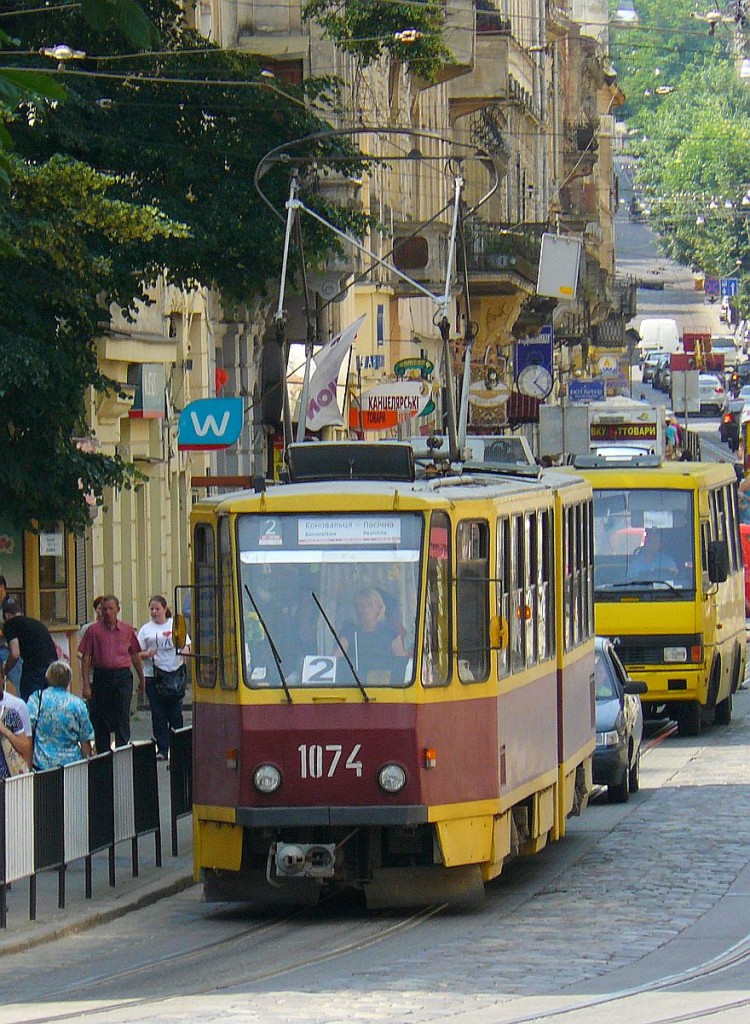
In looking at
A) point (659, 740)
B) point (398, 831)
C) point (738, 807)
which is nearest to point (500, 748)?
point (398, 831)

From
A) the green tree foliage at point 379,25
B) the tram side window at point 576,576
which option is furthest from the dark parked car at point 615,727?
the green tree foliage at point 379,25

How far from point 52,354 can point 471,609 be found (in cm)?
736

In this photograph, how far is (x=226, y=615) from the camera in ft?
45.3

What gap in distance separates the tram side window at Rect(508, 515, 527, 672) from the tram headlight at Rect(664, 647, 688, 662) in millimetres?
10437

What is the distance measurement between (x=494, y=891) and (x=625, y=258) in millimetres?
152695

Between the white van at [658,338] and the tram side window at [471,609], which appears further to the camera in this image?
the white van at [658,338]

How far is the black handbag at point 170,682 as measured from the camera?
22.8m

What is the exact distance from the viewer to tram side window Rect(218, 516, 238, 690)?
13.7 meters

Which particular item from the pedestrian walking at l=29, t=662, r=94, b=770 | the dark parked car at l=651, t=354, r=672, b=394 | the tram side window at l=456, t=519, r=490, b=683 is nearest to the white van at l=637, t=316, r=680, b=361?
the dark parked car at l=651, t=354, r=672, b=394

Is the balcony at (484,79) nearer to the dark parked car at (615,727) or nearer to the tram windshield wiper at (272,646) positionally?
the dark parked car at (615,727)

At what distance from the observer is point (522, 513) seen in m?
14.9

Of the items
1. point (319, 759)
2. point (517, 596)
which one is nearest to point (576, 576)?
point (517, 596)

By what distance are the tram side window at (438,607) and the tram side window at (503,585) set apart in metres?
0.43

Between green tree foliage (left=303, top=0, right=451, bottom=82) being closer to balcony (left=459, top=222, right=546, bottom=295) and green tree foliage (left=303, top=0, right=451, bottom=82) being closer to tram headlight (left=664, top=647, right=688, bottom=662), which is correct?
tram headlight (left=664, top=647, right=688, bottom=662)
